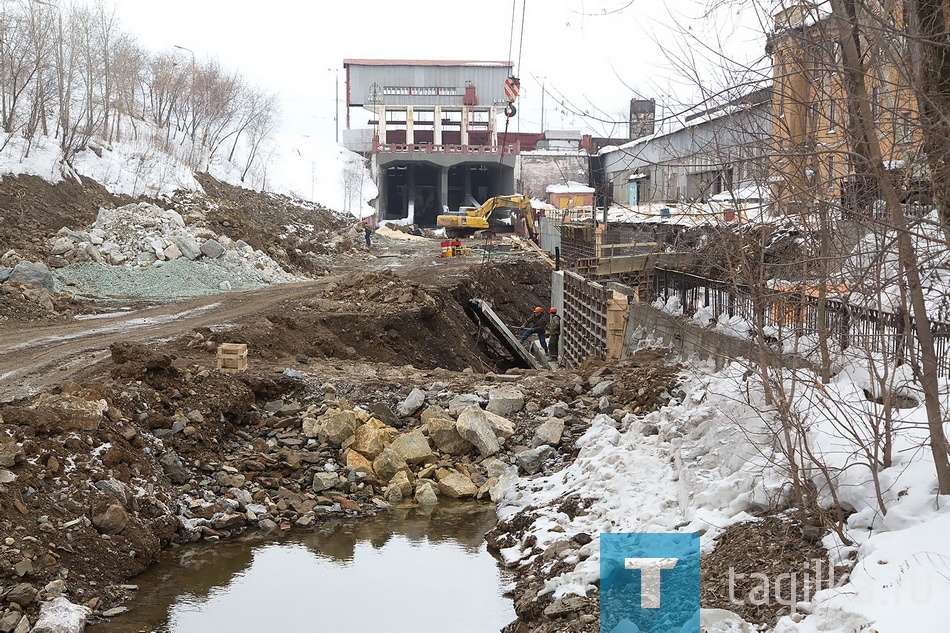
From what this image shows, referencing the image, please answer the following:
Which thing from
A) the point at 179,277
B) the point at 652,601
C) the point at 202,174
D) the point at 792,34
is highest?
the point at 202,174

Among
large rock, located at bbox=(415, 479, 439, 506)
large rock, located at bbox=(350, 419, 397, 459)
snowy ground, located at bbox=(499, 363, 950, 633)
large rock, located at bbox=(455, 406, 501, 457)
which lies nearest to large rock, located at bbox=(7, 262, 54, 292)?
large rock, located at bbox=(350, 419, 397, 459)

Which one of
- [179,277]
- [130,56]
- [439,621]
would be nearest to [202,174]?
[130,56]

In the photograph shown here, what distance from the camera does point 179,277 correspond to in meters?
26.7

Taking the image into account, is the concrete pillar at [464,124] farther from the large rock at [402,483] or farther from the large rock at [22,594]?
the large rock at [22,594]

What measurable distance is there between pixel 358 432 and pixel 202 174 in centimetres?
4428

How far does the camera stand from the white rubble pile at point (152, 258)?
25.5 metres

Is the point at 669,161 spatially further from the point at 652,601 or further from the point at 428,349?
the point at 428,349

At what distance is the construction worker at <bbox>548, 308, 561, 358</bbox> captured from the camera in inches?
993

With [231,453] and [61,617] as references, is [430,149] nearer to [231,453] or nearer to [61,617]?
[231,453]

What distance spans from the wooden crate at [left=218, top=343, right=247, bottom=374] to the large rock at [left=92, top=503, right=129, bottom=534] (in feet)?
17.8

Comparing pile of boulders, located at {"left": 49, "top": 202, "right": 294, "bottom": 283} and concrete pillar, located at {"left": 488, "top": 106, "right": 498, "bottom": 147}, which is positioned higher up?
concrete pillar, located at {"left": 488, "top": 106, "right": 498, "bottom": 147}

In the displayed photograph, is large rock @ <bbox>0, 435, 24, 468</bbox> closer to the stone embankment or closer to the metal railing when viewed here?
the stone embankment

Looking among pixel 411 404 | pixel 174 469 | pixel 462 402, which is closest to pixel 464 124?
pixel 462 402

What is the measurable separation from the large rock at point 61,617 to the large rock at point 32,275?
16.3 meters
